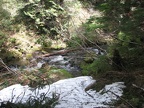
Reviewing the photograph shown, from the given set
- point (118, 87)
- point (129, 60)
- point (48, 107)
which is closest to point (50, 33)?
point (129, 60)

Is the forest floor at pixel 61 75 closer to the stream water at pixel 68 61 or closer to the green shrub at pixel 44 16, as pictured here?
the green shrub at pixel 44 16

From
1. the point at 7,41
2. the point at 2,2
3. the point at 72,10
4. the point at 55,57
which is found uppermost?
the point at 2,2

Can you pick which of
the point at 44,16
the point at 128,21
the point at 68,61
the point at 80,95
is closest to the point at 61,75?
the point at 68,61

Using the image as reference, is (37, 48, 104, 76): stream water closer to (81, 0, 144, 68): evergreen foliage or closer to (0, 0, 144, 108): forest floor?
(0, 0, 144, 108): forest floor

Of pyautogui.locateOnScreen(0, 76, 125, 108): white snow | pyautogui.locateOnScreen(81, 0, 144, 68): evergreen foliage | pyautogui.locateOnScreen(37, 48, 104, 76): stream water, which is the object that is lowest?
pyautogui.locateOnScreen(37, 48, 104, 76): stream water

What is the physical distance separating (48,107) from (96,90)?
4.91 ft

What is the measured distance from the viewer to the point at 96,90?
175 inches

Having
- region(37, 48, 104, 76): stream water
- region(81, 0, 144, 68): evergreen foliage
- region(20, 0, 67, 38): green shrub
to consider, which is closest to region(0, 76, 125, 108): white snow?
region(81, 0, 144, 68): evergreen foliage

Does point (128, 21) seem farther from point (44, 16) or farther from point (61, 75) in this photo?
point (44, 16)

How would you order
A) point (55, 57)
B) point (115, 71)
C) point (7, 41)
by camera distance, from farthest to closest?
point (7, 41) → point (55, 57) → point (115, 71)

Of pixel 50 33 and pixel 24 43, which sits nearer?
pixel 24 43

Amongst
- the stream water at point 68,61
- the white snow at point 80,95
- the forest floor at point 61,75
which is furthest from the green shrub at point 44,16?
the white snow at point 80,95

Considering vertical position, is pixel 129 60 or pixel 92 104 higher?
pixel 129 60

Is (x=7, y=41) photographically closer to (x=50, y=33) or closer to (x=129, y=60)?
(x=50, y=33)
